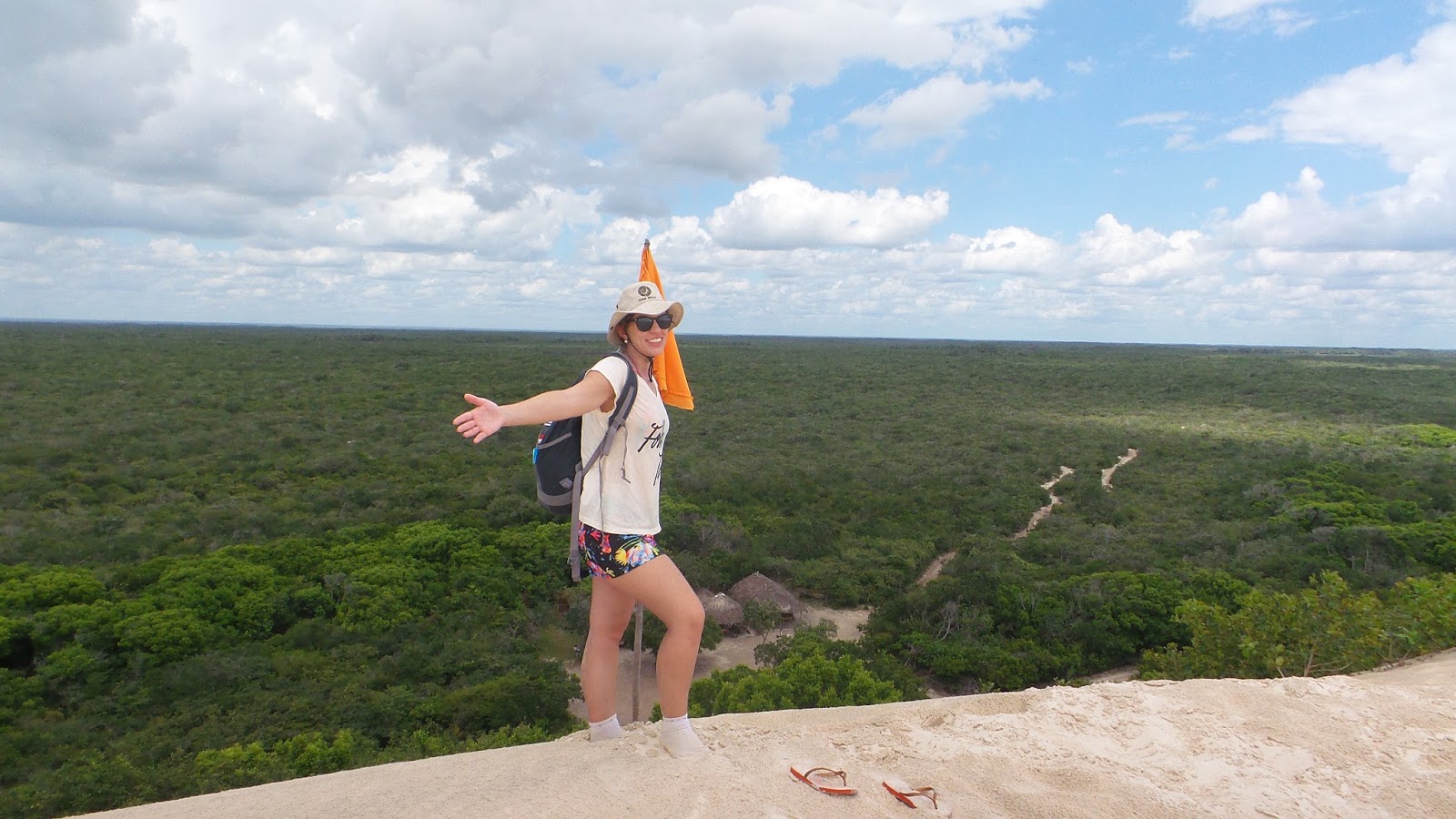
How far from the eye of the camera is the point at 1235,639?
278 inches

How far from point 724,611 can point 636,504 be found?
10458mm

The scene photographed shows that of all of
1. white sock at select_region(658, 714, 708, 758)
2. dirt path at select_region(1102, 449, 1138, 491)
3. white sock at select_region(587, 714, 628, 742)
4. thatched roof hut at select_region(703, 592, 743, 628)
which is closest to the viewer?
white sock at select_region(658, 714, 708, 758)

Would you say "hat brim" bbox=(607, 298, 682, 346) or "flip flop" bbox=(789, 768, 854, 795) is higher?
"hat brim" bbox=(607, 298, 682, 346)

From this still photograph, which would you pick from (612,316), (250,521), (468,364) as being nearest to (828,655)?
(612,316)

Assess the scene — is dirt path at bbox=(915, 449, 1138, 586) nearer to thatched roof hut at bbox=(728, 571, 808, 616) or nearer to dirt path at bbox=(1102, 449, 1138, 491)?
dirt path at bbox=(1102, 449, 1138, 491)

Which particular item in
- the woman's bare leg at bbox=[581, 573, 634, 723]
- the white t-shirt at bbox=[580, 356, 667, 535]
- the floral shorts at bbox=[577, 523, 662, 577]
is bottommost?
the woman's bare leg at bbox=[581, 573, 634, 723]

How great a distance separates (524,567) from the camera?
1433cm

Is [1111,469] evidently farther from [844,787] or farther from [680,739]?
[680,739]

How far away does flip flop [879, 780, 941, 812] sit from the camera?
9.60 feet

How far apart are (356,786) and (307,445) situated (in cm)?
2463

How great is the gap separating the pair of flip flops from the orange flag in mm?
1598

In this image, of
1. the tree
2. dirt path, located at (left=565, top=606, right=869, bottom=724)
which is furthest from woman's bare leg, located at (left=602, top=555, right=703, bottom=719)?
the tree

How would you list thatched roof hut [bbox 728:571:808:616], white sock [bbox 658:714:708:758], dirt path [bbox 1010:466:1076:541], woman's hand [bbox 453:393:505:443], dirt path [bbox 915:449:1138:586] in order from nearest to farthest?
woman's hand [bbox 453:393:505:443] → white sock [bbox 658:714:708:758] → thatched roof hut [bbox 728:571:808:616] → dirt path [bbox 915:449:1138:586] → dirt path [bbox 1010:466:1076:541]

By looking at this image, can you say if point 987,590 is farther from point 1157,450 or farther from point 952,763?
point 1157,450
